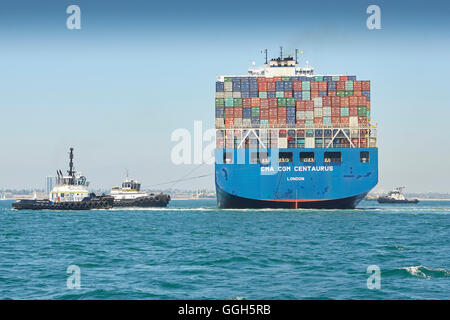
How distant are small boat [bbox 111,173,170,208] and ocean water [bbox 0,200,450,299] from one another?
60259 millimetres

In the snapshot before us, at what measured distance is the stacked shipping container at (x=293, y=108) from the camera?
6444 cm

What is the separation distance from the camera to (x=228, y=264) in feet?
71.3

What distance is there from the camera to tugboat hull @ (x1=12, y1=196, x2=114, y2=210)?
2943 inches

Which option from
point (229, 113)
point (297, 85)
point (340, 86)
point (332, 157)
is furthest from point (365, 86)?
point (229, 113)

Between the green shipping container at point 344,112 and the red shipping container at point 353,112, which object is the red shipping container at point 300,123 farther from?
the red shipping container at point 353,112

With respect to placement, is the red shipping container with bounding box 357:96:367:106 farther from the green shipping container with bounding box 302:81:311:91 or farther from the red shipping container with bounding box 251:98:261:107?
the red shipping container with bounding box 251:98:261:107

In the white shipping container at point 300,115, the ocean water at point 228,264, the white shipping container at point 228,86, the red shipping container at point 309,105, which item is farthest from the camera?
the white shipping container at point 228,86

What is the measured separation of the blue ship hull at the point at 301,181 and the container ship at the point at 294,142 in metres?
0.11

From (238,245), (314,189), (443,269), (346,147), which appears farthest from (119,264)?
(346,147)

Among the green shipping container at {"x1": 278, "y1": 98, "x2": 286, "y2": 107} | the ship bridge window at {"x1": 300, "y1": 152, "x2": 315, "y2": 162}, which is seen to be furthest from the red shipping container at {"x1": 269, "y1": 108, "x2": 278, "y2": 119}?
the ship bridge window at {"x1": 300, "y1": 152, "x2": 315, "y2": 162}

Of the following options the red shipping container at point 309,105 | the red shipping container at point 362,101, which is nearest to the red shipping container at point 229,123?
the red shipping container at point 309,105
